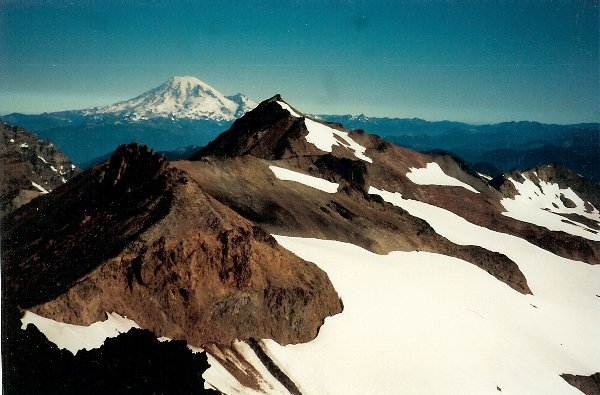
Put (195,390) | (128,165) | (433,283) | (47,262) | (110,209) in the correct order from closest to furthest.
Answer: (195,390) → (47,262) → (110,209) → (128,165) → (433,283)

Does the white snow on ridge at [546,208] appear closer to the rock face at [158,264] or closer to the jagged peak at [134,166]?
the rock face at [158,264]

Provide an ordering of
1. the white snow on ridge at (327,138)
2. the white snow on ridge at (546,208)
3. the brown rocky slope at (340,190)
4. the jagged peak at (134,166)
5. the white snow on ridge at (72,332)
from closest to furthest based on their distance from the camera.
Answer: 1. the white snow on ridge at (72,332)
2. the jagged peak at (134,166)
3. the brown rocky slope at (340,190)
4. the white snow on ridge at (327,138)
5. the white snow on ridge at (546,208)

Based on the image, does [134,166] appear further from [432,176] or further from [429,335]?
[432,176]

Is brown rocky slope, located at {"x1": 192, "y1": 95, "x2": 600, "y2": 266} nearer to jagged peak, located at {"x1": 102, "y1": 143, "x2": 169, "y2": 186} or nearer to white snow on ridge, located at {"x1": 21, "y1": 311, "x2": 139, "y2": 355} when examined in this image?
jagged peak, located at {"x1": 102, "y1": 143, "x2": 169, "y2": 186}

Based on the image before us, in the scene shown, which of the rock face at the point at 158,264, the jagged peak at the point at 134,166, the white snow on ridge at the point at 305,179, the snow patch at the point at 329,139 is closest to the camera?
the rock face at the point at 158,264

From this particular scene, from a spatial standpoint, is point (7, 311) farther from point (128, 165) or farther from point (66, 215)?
point (128, 165)

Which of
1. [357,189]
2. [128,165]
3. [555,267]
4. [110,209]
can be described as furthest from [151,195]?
[555,267]

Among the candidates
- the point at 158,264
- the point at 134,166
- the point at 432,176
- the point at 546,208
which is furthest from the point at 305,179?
the point at 546,208

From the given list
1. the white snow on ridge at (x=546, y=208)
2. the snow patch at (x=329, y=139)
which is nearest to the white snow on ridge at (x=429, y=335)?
the snow patch at (x=329, y=139)

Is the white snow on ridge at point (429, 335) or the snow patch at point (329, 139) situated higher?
the snow patch at point (329, 139)
